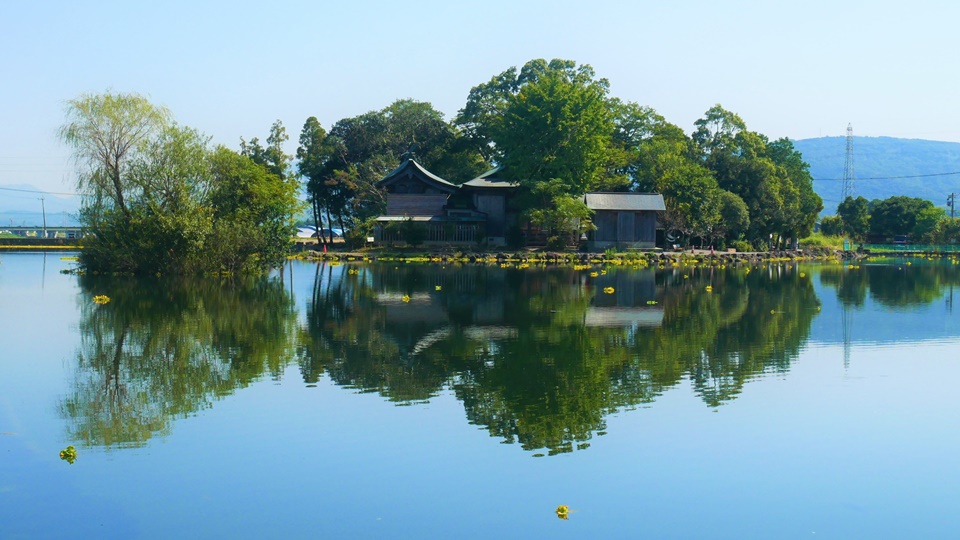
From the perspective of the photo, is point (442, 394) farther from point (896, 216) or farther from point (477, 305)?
point (896, 216)

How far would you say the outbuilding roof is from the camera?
57625 mm

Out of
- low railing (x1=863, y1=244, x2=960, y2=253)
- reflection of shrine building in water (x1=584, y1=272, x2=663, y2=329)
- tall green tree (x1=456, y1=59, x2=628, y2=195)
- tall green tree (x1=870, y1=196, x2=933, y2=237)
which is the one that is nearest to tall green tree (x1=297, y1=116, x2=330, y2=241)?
tall green tree (x1=456, y1=59, x2=628, y2=195)

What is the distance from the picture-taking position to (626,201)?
58.4m

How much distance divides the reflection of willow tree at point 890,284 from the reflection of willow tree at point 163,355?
66.9ft

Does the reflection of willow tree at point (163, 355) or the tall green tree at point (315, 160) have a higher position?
the tall green tree at point (315, 160)

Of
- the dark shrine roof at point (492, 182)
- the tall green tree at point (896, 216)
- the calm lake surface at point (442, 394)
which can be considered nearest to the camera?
the calm lake surface at point (442, 394)

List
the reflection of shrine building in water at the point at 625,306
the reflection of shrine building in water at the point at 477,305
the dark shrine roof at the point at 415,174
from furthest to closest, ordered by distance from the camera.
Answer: the dark shrine roof at the point at 415,174 → the reflection of shrine building in water at the point at 625,306 → the reflection of shrine building in water at the point at 477,305

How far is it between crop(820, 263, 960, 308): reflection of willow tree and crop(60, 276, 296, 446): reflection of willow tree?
20.4 metres

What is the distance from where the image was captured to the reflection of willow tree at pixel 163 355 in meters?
12.1

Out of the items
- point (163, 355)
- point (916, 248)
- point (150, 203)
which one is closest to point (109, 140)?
point (150, 203)

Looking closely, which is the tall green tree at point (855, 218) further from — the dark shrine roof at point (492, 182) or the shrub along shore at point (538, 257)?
the dark shrine roof at point (492, 182)

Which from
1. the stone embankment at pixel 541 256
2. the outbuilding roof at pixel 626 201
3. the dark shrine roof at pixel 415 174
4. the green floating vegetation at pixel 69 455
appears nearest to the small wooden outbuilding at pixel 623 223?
the outbuilding roof at pixel 626 201

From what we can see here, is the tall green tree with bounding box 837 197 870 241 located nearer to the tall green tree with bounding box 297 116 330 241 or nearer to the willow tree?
the tall green tree with bounding box 297 116 330 241

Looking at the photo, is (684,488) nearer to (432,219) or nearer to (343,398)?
(343,398)
